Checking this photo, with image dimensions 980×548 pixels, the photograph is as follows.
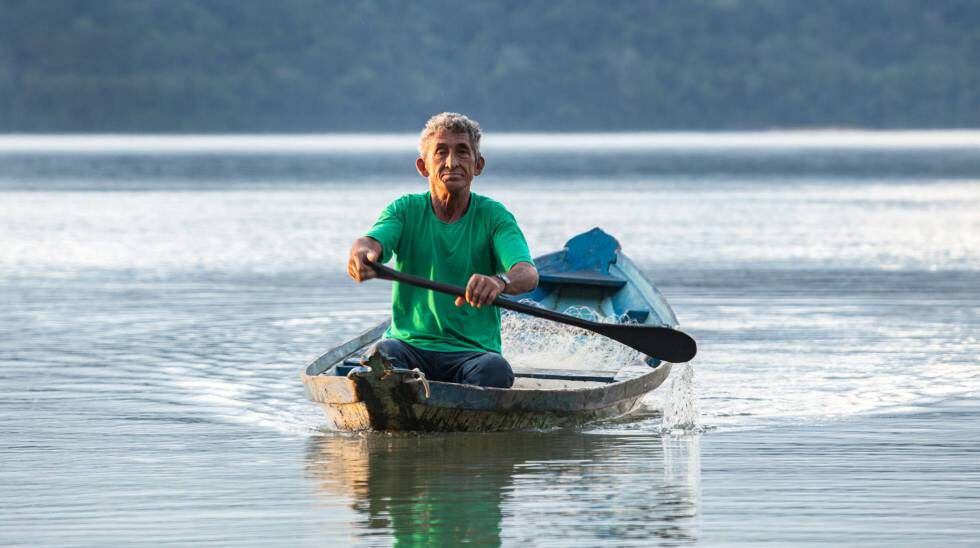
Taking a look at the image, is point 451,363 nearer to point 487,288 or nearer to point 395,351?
point 395,351

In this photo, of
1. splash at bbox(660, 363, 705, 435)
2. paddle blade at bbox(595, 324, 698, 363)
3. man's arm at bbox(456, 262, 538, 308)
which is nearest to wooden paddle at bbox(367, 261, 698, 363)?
paddle blade at bbox(595, 324, 698, 363)

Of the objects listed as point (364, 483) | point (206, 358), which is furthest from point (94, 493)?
point (206, 358)

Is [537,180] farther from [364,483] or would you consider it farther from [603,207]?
[364,483]

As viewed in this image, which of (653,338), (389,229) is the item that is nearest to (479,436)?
(653,338)

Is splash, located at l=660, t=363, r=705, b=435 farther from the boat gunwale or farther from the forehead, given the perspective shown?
the forehead

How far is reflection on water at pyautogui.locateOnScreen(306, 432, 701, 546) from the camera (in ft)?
28.5

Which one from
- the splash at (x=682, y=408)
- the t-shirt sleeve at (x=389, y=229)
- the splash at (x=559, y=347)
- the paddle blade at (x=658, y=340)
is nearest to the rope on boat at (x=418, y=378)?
the t-shirt sleeve at (x=389, y=229)

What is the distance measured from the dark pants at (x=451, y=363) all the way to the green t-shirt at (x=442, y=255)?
44 mm

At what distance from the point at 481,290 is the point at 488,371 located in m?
1.02

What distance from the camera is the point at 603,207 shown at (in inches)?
1865

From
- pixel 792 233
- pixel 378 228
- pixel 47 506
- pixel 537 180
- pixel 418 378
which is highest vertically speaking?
pixel 537 180

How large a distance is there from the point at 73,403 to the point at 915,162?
89.4 meters

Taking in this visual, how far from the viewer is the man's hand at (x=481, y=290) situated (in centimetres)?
1001

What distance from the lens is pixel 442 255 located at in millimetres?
10695
